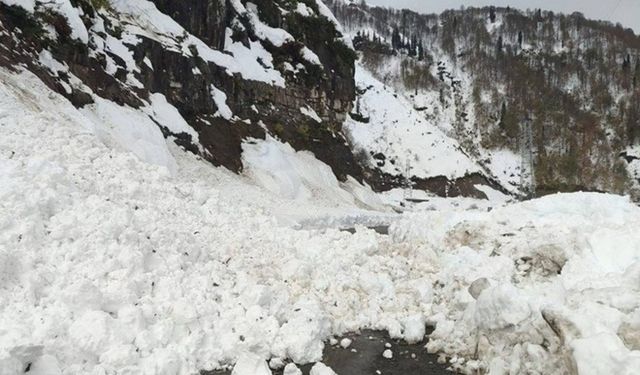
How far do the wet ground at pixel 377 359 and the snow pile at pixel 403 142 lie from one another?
5500cm

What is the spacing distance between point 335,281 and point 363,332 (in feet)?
5.13

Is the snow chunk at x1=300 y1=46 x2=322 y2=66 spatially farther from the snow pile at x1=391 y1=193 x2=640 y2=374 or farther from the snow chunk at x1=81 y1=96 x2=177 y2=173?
the snow pile at x1=391 y1=193 x2=640 y2=374

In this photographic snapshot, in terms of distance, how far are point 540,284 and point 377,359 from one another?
399 centimetres

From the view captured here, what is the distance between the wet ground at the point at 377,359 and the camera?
7.84 metres

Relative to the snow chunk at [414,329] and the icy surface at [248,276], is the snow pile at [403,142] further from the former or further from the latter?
the snow chunk at [414,329]

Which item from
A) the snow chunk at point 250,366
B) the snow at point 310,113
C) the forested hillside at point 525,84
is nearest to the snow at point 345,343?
the snow chunk at point 250,366

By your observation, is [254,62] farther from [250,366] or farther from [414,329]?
[250,366]

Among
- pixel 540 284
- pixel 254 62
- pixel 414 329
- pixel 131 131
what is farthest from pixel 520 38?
pixel 414 329

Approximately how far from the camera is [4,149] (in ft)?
34.6

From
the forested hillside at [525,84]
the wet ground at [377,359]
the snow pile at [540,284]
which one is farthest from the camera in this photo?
the forested hillside at [525,84]

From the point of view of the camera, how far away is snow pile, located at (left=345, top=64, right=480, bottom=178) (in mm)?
66188

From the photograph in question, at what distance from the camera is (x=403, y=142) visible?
2817 inches

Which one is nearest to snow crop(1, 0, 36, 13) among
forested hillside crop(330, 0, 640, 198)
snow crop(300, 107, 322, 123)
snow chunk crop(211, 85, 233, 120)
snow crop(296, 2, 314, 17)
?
snow chunk crop(211, 85, 233, 120)

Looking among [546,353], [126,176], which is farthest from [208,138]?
[546,353]
